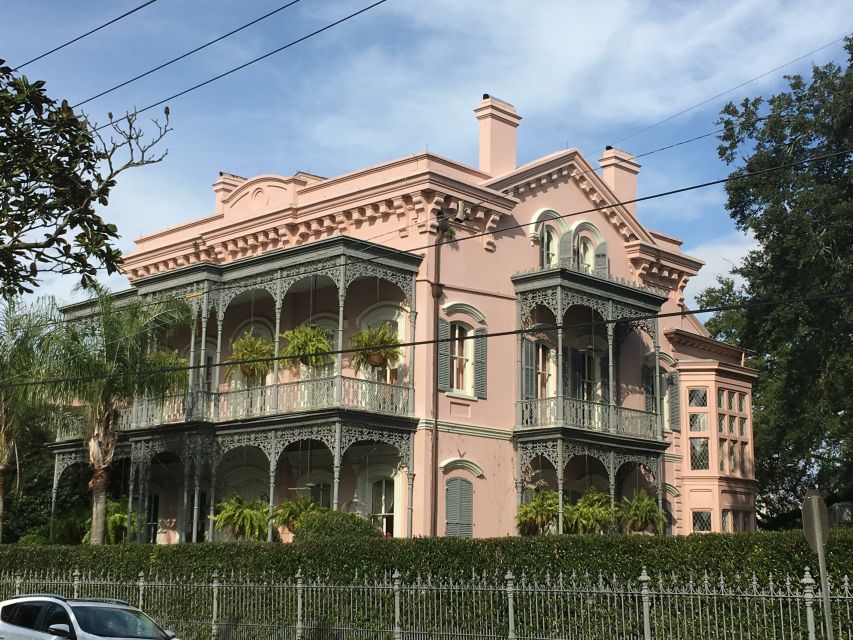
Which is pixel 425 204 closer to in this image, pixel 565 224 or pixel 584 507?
pixel 565 224

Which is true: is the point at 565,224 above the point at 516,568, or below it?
above

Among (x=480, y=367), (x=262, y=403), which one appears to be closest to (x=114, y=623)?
(x=262, y=403)

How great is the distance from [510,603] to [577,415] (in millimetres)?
11588

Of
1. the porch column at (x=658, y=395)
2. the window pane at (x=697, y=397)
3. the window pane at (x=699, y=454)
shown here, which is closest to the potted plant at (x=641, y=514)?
the porch column at (x=658, y=395)

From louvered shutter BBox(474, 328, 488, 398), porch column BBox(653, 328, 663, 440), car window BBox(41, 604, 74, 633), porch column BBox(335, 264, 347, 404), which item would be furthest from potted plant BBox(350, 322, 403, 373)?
car window BBox(41, 604, 74, 633)

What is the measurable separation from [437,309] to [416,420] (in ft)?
8.54

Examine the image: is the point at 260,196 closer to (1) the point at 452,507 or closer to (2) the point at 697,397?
(1) the point at 452,507

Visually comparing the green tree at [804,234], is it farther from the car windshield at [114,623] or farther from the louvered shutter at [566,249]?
the car windshield at [114,623]

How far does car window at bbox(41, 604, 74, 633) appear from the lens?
1673cm

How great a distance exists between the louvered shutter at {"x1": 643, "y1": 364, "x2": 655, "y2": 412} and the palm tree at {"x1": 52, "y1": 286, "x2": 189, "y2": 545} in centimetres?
1225

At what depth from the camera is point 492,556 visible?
18984mm

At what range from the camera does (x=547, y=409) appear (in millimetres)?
28891

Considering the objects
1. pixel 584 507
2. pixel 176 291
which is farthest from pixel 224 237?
pixel 584 507

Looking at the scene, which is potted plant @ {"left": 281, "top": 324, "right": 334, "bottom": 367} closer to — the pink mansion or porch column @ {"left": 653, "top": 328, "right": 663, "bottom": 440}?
the pink mansion
